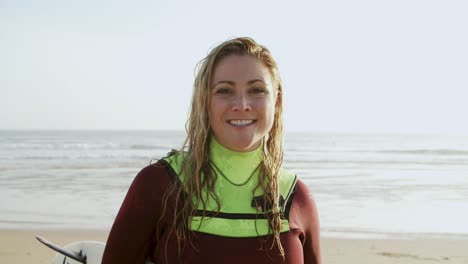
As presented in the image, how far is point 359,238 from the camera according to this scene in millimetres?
6898

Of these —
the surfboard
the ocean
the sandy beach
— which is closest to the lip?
the surfboard

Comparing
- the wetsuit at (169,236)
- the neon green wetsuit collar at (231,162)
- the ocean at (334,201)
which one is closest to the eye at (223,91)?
the neon green wetsuit collar at (231,162)

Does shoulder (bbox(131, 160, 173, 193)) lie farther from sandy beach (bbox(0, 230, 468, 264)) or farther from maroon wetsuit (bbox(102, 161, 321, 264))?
sandy beach (bbox(0, 230, 468, 264))

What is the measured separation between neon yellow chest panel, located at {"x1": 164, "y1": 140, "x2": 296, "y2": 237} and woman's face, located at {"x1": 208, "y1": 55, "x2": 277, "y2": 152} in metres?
0.06

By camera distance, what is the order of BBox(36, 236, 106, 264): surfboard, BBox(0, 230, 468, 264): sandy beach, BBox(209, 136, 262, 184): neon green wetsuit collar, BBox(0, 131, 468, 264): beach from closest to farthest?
BBox(209, 136, 262, 184): neon green wetsuit collar → BBox(36, 236, 106, 264): surfboard → BBox(0, 230, 468, 264): sandy beach → BBox(0, 131, 468, 264): beach

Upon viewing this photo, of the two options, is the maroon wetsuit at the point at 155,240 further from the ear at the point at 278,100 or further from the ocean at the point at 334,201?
the ocean at the point at 334,201

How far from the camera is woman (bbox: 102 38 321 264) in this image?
1.70m

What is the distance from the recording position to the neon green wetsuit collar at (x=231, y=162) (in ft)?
5.97

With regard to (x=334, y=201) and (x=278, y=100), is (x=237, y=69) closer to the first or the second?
(x=278, y=100)

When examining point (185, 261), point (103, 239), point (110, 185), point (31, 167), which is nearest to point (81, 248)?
point (185, 261)

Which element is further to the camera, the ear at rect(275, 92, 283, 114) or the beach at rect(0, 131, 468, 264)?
the beach at rect(0, 131, 468, 264)

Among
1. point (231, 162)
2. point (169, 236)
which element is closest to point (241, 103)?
point (231, 162)

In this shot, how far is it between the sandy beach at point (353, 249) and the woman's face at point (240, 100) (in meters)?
4.34

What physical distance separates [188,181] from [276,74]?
18.0 inches
